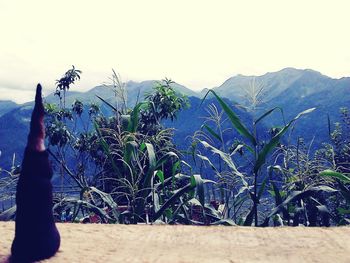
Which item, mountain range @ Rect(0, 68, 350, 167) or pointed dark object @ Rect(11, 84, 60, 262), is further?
mountain range @ Rect(0, 68, 350, 167)

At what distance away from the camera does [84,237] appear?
213 centimetres

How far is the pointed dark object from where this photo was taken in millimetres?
1729

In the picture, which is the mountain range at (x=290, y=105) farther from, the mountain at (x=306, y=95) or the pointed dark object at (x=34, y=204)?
the pointed dark object at (x=34, y=204)

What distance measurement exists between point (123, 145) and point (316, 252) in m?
1.79

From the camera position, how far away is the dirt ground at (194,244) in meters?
1.85

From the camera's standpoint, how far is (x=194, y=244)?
206cm

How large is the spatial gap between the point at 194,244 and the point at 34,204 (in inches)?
29.0

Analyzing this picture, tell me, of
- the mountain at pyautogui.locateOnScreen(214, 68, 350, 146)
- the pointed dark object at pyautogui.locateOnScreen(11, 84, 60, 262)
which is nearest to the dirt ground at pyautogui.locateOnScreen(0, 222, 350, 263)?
the pointed dark object at pyautogui.locateOnScreen(11, 84, 60, 262)

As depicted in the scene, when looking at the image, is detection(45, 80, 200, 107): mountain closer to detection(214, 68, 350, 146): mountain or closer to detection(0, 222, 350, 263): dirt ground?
detection(0, 222, 350, 263): dirt ground

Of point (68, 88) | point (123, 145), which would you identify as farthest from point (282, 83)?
point (123, 145)

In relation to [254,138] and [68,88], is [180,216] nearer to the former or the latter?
[254,138]

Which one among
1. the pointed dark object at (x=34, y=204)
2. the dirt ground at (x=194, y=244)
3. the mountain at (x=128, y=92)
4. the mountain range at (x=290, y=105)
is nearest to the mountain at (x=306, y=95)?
the mountain range at (x=290, y=105)

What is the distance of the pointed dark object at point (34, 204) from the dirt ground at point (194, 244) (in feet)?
0.25

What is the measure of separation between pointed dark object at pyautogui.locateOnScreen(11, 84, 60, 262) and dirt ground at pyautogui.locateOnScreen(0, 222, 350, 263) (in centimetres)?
8
